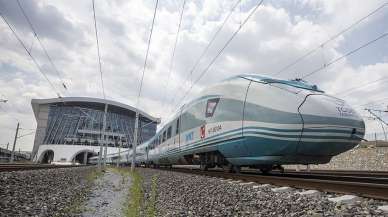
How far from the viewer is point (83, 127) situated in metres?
105

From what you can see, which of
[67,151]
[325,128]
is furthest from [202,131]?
[67,151]

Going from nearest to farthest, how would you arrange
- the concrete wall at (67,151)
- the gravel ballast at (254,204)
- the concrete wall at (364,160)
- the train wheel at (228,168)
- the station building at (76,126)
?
the gravel ballast at (254,204) → the train wheel at (228,168) → the concrete wall at (364,160) → the concrete wall at (67,151) → the station building at (76,126)

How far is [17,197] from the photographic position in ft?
22.2

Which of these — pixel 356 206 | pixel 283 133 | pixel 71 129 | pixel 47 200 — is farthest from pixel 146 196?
pixel 71 129

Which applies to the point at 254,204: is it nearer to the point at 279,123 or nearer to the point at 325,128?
the point at 279,123

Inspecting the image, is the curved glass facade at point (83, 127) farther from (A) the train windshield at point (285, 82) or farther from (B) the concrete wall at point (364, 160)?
(A) the train windshield at point (285, 82)

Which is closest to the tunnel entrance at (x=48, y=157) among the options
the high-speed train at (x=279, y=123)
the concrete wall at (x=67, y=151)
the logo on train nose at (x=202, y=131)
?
the concrete wall at (x=67, y=151)

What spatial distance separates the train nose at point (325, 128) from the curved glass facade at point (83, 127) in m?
93.1

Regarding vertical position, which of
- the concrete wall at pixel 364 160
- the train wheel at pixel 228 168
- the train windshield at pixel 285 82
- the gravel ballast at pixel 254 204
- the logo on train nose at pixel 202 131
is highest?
the train windshield at pixel 285 82

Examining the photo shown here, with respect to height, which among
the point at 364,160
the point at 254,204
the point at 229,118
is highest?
the point at 229,118

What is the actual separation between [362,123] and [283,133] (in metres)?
2.40

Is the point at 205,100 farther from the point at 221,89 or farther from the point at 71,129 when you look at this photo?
the point at 71,129

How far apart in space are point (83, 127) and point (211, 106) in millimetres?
99657

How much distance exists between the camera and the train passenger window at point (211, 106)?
11332 mm
